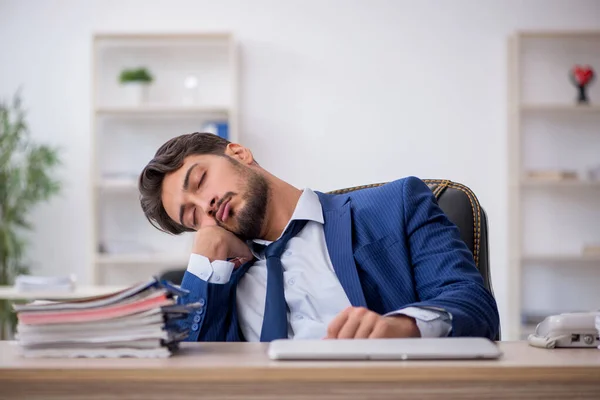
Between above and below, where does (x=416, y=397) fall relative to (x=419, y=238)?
below

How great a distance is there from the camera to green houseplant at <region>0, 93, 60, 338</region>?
465cm

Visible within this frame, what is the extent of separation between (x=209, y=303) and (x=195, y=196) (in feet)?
0.94

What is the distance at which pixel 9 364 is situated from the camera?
95cm

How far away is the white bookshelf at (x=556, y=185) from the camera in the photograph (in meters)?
5.01

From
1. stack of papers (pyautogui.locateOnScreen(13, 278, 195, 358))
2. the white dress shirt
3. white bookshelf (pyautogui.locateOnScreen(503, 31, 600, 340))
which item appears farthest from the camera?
white bookshelf (pyautogui.locateOnScreen(503, 31, 600, 340))

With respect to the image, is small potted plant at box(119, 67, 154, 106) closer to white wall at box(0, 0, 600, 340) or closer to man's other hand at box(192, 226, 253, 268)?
white wall at box(0, 0, 600, 340)

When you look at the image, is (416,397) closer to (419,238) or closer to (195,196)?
(419,238)

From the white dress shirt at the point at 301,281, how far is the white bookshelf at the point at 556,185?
345cm

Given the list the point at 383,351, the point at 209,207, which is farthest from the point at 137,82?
the point at 383,351

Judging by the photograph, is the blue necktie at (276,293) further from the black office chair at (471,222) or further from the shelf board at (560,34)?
the shelf board at (560,34)

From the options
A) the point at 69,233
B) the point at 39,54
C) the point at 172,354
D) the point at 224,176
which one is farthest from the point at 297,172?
the point at 172,354

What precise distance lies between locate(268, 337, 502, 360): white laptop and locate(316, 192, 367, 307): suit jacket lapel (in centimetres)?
61

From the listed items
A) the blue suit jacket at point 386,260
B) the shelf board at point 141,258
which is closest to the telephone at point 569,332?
the blue suit jacket at point 386,260

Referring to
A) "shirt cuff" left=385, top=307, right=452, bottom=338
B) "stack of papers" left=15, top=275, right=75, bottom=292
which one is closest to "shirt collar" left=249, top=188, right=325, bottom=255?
"shirt cuff" left=385, top=307, right=452, bottom=338
